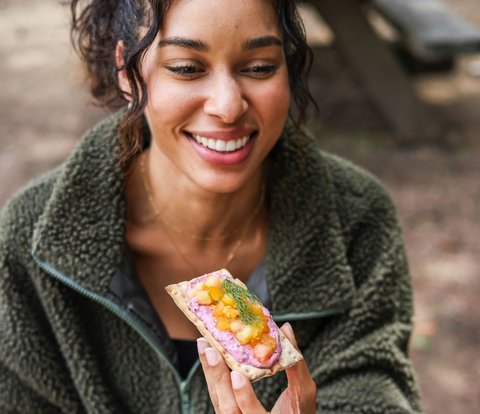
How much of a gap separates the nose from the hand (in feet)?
1.62

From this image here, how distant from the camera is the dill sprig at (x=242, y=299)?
67.9 inches

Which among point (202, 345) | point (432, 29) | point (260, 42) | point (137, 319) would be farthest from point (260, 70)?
point (432, 29)

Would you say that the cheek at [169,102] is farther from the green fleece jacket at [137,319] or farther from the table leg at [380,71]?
the table leg at [380,71]

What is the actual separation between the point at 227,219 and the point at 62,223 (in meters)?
0.47

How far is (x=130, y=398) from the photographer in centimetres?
222

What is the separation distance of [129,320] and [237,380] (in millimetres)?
554

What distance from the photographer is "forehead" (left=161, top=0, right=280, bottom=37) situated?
5.57 ft

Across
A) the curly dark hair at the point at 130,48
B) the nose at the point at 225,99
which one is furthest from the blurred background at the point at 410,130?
the nose at the point at 225,99

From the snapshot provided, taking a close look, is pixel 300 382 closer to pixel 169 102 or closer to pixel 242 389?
pixel 242 389

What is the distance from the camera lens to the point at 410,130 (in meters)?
5.53

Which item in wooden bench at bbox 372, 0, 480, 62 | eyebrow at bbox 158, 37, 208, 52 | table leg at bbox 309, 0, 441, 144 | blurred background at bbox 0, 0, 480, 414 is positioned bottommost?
blurred background at bbox 0, 0, 480, 414

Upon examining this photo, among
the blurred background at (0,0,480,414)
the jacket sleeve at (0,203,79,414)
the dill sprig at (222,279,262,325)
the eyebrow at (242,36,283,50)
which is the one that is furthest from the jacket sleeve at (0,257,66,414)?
the blurred background at (0,0,480,414)

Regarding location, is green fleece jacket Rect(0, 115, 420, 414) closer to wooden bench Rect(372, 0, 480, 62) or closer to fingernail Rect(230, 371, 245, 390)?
fingernail Rect(230, 371, 245, 390)

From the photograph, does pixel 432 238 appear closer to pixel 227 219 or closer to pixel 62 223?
pixel 227 219
